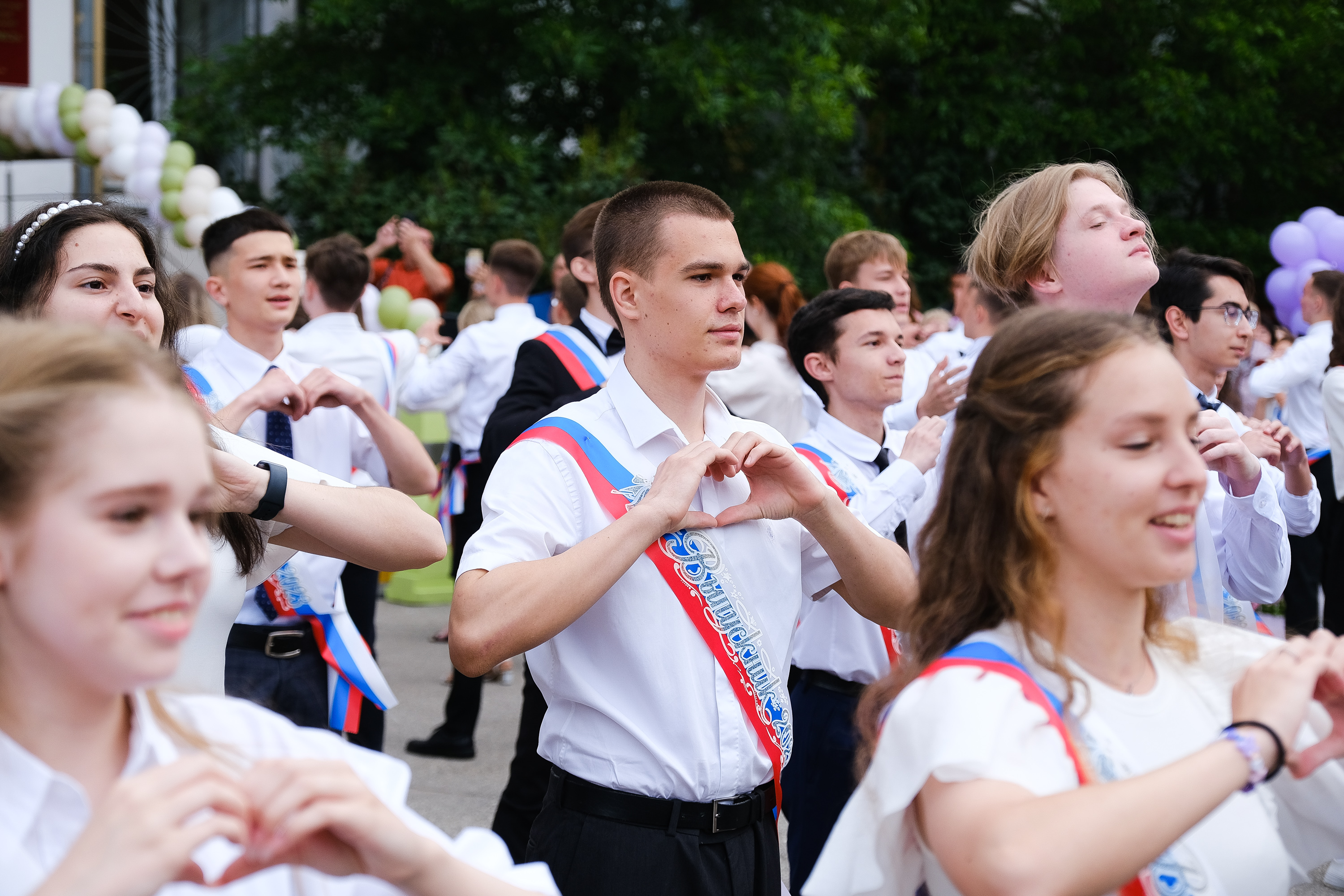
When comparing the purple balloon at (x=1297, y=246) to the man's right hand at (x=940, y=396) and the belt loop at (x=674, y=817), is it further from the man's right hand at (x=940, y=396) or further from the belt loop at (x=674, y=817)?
the belt loop at (x=674, y=817)

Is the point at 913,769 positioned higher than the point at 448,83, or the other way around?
the point at 448,83

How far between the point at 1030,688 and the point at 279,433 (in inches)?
116

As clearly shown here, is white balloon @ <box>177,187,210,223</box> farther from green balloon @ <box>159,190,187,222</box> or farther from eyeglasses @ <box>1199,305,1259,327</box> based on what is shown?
eyeglasses @ <box>1199,305,1259,327</box>

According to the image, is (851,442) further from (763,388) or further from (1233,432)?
(763,388)

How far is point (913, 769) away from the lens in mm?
1648

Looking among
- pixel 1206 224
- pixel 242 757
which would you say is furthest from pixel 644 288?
pixel 1206 224

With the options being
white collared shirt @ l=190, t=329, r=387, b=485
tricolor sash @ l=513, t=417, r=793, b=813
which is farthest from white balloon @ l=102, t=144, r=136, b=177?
tricolor sash @ l=513, t=417, r=793, b=813

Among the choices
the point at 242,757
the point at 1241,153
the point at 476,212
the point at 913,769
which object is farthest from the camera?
the point at 1241,153

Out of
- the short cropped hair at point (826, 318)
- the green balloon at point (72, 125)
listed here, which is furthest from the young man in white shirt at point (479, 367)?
the green balloon at point (72, 125)

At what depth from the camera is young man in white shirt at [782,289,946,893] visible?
137 inches

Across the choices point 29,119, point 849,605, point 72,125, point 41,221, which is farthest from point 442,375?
point 29,119

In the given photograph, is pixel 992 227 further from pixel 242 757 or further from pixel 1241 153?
pixel 1241 153

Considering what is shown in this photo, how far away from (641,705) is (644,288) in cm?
89

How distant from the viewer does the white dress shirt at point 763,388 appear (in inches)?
225
